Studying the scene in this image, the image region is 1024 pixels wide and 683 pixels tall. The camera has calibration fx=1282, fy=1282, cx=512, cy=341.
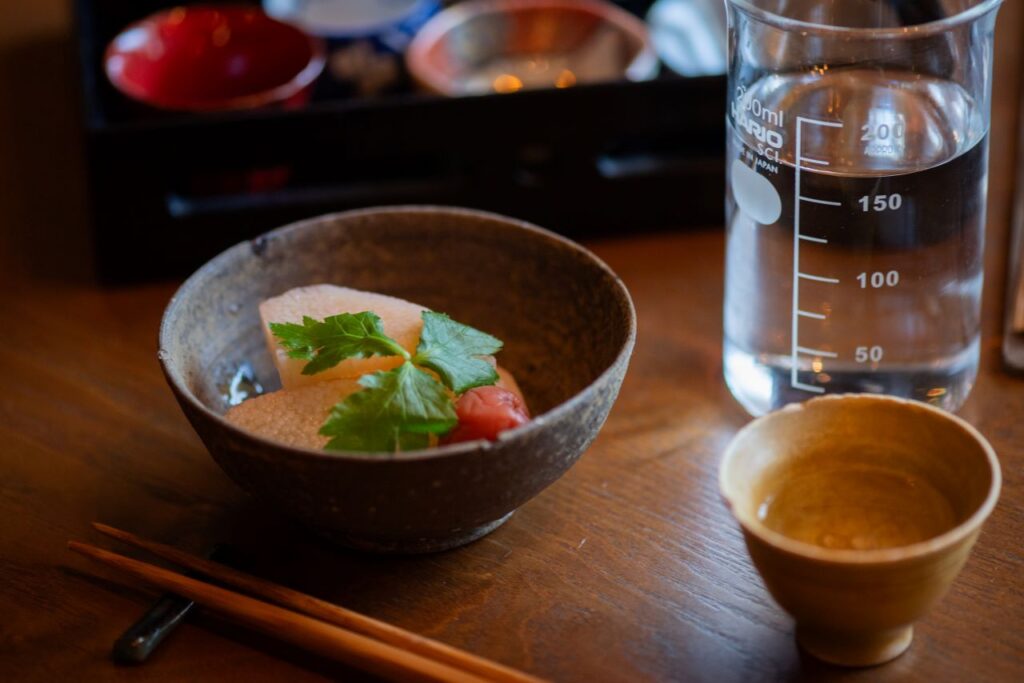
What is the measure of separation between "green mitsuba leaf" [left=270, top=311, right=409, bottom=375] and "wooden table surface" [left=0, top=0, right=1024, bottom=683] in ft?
0.43

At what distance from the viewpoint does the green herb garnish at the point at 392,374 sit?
748mm

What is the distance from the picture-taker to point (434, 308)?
0.97m

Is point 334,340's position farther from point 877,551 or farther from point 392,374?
point 877,551

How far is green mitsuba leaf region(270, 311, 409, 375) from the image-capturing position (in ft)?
2.63

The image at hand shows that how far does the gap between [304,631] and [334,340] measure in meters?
0.18

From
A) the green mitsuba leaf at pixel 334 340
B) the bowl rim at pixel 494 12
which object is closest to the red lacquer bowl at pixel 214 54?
the bowl rim at pixel 494 12

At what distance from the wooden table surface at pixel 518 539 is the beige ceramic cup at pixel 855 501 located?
58 millimetres

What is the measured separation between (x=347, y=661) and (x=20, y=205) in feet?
2.42

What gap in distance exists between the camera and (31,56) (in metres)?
1.41

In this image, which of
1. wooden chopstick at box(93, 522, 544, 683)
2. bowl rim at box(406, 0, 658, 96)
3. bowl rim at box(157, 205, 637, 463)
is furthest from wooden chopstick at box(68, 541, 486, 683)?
bowl rim at box(406, 0, 658, 96)

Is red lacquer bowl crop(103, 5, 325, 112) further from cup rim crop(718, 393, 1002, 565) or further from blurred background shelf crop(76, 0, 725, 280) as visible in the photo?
cup rim crop(718, 393, 1002, 565)

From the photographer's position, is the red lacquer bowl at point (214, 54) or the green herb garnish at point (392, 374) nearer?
the green herb garnish at point (392, 374)

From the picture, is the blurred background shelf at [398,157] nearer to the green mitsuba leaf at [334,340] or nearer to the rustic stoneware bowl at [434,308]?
the rustic stoneware bowl at [434,308]

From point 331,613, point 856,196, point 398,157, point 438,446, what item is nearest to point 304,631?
point 331,613
